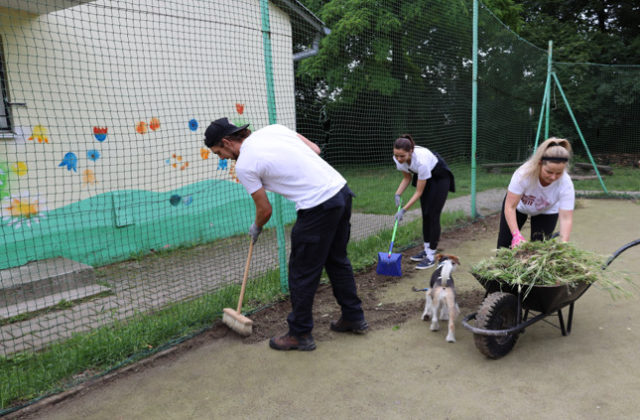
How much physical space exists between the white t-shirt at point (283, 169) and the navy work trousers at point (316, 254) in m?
0.09

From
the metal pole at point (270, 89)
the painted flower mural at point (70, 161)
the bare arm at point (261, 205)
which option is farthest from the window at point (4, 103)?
the bare arm at point (261, 205)

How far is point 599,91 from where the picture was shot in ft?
46.1

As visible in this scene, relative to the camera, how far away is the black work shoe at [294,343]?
310 cm

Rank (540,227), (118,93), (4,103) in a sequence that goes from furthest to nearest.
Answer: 1. (118,93)
2. (4,103)
3. (540,227)

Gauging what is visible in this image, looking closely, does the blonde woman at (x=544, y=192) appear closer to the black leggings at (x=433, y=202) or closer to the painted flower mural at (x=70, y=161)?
the black leggings at (x=433, y=202)

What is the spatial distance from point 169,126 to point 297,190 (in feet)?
11.9

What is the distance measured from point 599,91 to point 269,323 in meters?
14.8

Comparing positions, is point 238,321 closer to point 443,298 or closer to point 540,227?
point 443,298

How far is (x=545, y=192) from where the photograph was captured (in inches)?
127

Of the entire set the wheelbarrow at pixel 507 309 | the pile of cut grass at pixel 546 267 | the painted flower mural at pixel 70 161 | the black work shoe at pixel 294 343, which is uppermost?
the painted flower mural at pixel 70 161

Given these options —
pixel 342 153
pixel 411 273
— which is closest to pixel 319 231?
pixel 411 273

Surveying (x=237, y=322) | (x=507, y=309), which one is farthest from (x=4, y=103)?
(x=507, y=309)

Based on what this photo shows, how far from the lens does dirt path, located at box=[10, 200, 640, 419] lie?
2.40 meters

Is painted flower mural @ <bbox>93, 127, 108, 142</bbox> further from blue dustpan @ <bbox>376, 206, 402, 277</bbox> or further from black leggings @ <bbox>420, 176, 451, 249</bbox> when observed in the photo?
black leggings @ <bbox>420, 176, 451, 249</bbox>
